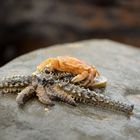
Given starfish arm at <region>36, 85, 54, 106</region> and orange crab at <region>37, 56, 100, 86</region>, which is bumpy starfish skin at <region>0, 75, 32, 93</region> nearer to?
starfish arm at <region>36, 85, 54, 106</region>

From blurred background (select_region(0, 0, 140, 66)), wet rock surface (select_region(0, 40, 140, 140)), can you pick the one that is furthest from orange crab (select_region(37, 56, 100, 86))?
blurred background (select_region(0, 0, 140, 66))

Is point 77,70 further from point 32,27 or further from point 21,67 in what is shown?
point 32,27

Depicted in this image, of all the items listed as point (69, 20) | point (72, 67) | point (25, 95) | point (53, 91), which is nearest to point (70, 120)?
point (53, 91)

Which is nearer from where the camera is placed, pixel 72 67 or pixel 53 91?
pixel 53 91

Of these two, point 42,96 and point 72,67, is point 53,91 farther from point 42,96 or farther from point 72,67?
point 72,67

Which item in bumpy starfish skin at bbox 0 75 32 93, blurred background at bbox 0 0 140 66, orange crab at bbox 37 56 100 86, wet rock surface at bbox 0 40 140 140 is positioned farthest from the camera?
blurred background at bbox 0 0 140 66

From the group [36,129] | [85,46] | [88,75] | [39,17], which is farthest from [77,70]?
[39,17]
